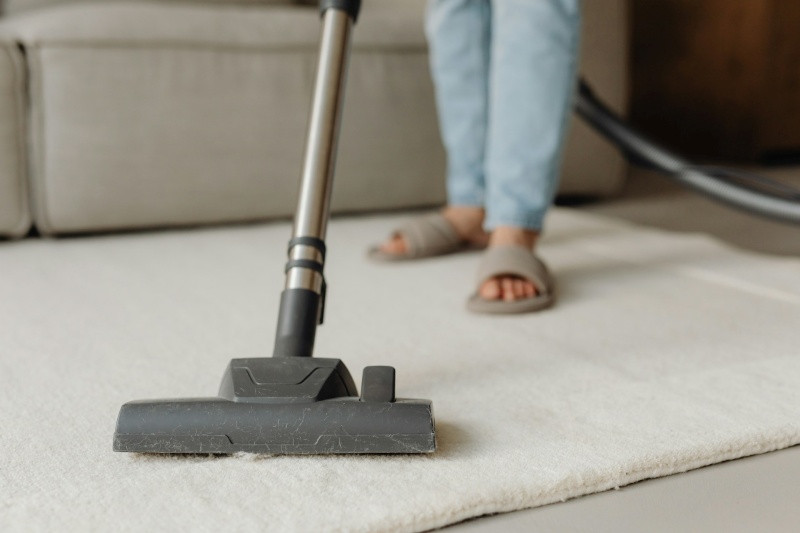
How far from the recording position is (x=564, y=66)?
3.58 feet

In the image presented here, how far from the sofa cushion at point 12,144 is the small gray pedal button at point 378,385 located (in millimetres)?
1007

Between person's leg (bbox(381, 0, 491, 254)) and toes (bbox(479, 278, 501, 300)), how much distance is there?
0.92 feet

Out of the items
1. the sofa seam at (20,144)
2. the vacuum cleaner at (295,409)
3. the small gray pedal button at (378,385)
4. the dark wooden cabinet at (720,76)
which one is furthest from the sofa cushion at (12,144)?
the dark wooden cabinet at (720,76)

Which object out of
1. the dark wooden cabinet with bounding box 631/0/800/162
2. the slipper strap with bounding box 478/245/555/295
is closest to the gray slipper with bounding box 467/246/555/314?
the slipper strap with bounding box 478/245/555/295

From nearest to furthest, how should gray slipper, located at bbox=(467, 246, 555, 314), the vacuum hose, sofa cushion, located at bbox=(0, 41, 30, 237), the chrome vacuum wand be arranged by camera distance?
the chrome vacuum wand, gray slipper, located at bbox=(467, 246, 555, 314), the vacuum hose, sofa cushion, located at bbox=(0, 41, 30, 237)

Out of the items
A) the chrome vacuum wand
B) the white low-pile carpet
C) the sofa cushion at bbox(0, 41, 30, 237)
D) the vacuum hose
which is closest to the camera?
the white low-pile carpet

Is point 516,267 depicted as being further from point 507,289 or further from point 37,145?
point 37,145

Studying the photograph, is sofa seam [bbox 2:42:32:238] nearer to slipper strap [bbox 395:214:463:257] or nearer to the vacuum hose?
slipper strap [bbox 395:214:463:257]

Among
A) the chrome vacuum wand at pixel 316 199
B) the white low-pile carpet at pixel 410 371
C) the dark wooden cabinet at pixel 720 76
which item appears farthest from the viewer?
the dark wooden cabinet at pixel 720 76

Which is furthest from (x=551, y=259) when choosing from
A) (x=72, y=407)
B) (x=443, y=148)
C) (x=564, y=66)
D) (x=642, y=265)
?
(x=72, y=407)

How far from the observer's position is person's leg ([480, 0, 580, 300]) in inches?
42.0

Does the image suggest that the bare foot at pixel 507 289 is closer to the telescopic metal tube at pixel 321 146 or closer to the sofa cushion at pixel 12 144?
the telescopic metal tube at pixel 321 146

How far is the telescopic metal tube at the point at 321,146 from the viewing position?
2.28 ft

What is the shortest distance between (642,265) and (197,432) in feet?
2.72
